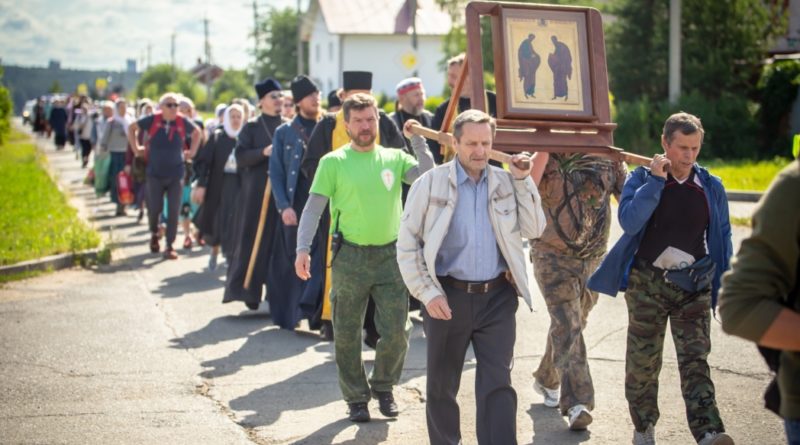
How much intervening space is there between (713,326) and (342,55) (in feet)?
211

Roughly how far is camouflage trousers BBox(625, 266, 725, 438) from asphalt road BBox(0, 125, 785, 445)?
55 centimetres

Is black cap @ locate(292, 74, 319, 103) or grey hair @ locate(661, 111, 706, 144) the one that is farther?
black cap @ locate(292, 74, 319, 103)

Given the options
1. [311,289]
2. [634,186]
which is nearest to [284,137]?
[311,289]

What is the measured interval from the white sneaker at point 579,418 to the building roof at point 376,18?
214ft

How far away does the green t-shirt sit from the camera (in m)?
7.24

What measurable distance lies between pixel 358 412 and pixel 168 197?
909 centimetres

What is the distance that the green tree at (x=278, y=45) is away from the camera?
3701 inches

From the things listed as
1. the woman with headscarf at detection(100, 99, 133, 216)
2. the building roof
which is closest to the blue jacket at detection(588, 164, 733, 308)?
the woman with headscarf at detection(100, 99, 133, 216)

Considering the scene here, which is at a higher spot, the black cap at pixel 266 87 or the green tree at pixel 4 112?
the black cap at pixel 266 87

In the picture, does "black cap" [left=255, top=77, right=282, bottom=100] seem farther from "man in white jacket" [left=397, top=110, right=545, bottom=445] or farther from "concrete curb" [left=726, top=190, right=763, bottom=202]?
"concrete curb" [left=726, top=190, right=763, bottom=202]

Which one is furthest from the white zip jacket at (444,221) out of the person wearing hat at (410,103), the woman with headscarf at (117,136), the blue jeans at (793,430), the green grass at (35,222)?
the woman with headscarf at (117,136)

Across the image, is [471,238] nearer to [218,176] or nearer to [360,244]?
[360,244]

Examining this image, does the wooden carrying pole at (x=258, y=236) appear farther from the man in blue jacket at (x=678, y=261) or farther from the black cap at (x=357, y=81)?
the man in blue jacket at (x=678, y=261)

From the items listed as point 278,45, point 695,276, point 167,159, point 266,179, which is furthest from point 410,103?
point 278,45
